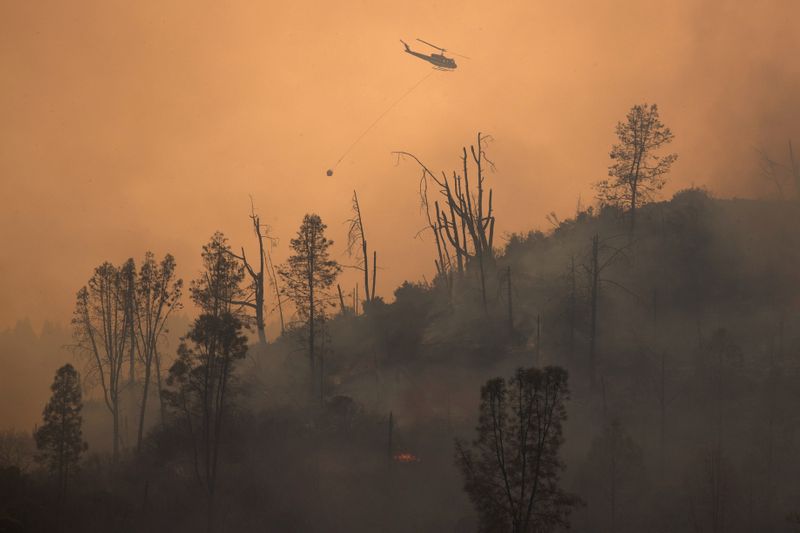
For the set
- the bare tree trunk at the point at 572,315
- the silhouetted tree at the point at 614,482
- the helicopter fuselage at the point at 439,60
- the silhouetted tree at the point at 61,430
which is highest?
the helicopter fuselage at the point at 439,60

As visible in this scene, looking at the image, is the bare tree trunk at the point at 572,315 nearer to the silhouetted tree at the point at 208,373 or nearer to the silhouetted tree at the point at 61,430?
the silhouetted tree at the point at 208,373

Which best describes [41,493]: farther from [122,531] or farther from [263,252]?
[263,252]

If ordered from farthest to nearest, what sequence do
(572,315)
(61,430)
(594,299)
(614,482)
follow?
(572,315) < (594,299) < (61,430) < (614,482)

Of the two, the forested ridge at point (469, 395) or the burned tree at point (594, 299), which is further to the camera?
the burned tree at point (594, 299)

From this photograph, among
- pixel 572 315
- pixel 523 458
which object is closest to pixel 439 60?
pixel 572 315

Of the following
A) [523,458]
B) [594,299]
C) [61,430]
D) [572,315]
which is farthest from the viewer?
[572,315]

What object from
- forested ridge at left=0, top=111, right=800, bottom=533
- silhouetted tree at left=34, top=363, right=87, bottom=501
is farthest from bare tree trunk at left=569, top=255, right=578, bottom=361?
silhouetted tree at left=34, top=363, right=87, bottom=501

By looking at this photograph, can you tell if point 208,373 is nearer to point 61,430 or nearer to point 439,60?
point 61,430

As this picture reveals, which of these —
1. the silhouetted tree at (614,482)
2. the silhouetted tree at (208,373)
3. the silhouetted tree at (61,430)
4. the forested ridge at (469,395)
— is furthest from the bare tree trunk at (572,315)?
the silhouetted tree at (61,430)

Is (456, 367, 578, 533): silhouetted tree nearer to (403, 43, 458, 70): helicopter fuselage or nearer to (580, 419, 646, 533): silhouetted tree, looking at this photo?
(580, 419, 646, 533): silhouetted tree

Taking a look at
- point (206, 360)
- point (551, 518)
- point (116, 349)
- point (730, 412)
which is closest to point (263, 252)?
point (116, 349)

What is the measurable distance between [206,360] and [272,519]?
10.4 metres

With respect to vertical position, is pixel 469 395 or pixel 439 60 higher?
pixel 439 60

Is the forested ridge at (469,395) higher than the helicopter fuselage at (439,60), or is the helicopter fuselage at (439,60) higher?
the helicopter fuselage at (439,60)
